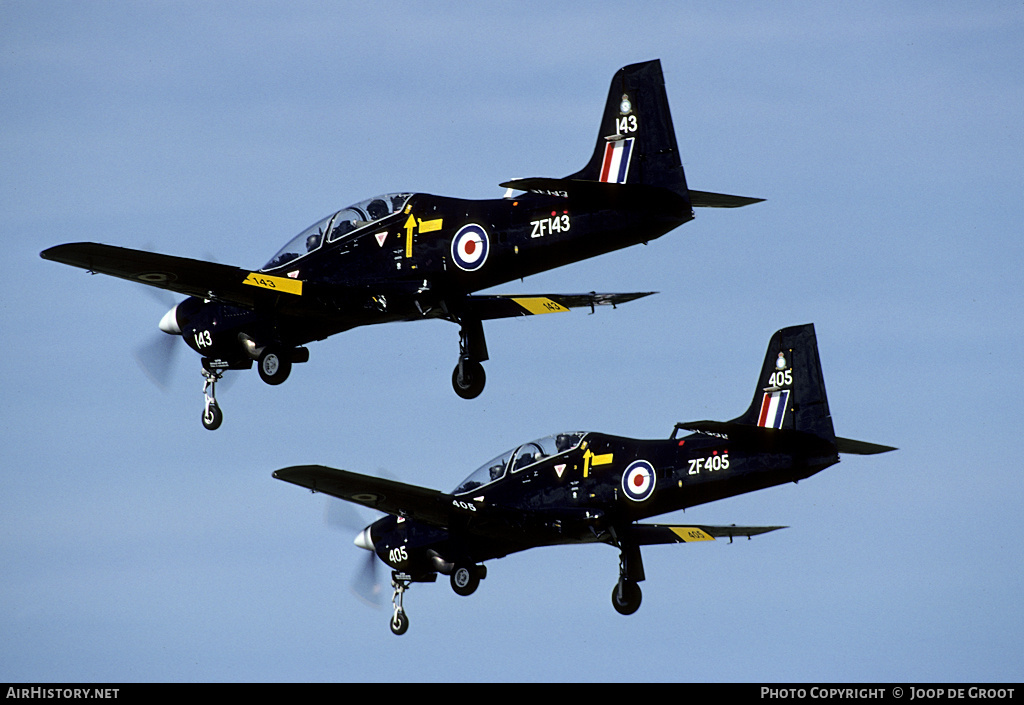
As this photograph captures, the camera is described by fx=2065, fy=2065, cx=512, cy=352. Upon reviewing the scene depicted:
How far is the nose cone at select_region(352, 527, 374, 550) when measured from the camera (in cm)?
4675

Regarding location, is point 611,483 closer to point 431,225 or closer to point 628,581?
point 628,581

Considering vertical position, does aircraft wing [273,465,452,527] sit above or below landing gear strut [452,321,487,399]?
below

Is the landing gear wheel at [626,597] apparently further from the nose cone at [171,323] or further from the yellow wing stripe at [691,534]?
the nose cone at [171,323]

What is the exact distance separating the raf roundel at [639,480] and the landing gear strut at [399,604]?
7.05 m

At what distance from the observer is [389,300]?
126 ft

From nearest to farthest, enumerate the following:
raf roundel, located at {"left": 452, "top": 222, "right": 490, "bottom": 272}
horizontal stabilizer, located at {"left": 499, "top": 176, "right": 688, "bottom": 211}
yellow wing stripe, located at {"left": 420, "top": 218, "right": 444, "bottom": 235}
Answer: horizontal stabilizer, located at {"left": 499, "top": 176, "right": 688, "bottom": 211} < raf roundel, located at {"left": 452, "top": 222, "right": 490, "bottom": 272} < yellow wing stripe, located at {"left": 420, "top": 218, "right": 444, "bottom": 235}

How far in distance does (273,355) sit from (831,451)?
1106 centimetres

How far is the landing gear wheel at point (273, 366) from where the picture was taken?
40750 millimetres

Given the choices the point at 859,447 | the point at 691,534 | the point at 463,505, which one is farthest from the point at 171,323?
the point at 859,447

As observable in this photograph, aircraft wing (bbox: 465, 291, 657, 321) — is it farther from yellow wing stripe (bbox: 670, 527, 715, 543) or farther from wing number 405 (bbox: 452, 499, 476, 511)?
yellow wing stripe (bbox: 670, 527, 715, 543)

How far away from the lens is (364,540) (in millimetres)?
46875

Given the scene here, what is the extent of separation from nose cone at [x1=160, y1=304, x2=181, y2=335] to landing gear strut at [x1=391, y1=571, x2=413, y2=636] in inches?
314

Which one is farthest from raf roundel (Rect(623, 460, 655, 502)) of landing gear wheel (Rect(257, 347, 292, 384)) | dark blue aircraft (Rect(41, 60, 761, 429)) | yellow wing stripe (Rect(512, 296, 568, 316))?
landing gear wheel (Rect(257, 347, 292, 384))
